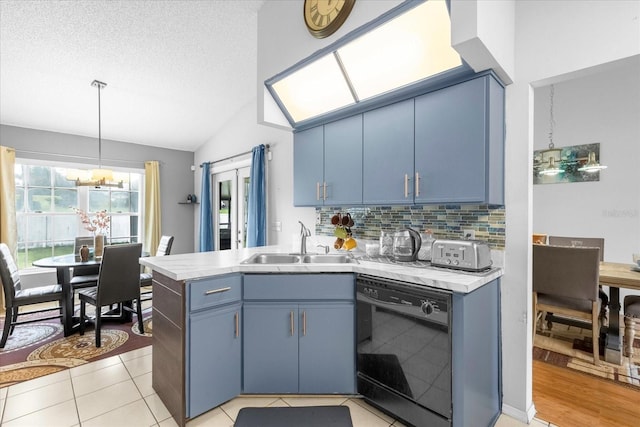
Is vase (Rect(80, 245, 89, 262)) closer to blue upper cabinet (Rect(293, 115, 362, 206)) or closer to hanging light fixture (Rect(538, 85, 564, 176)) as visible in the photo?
blue upper cabinet (Rect(293, 115, 362, 206))

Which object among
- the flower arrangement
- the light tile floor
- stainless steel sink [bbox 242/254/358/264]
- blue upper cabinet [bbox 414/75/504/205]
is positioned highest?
blue upper cabinet [bbox 414/75/504/205]

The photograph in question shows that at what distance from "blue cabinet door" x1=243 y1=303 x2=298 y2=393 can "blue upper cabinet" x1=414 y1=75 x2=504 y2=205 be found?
1.22m

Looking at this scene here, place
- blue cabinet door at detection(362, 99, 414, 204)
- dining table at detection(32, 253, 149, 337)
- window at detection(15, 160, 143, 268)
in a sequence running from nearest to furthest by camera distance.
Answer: blue cabinet door at detection(362, 99, 414, 204) < dining table at detection(32, 253, 149, 337) < window at detection(15, 160, 143, 268)

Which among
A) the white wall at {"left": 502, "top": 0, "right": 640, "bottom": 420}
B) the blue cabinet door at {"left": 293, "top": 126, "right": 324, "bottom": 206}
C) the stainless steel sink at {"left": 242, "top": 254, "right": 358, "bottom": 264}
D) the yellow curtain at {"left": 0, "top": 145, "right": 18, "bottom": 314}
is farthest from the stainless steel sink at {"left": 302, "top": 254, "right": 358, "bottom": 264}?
the yellow curtain at {"left": 0, "top": 145, "right": 18, "bottom": 314}

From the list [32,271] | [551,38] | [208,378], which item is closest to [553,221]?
[551,38]

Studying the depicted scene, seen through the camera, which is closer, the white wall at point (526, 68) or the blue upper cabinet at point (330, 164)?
the white wall at point (526, 68)

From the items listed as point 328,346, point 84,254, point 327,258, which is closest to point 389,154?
point 327,258

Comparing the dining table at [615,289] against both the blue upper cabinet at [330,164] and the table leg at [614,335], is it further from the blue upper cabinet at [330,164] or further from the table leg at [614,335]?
the blue upper cabinet at [330,164]

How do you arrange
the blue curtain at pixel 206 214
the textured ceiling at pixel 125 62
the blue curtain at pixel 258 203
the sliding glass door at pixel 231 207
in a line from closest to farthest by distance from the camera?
the textured ceiling at pixel 125 62
the blue curtain at pixel 258 203
the sliding glass door at pixel 231 207
the blue curtain at pixel 206 214

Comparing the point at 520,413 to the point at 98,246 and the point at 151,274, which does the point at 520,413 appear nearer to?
the point at 151,274

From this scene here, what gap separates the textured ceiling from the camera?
2.68m

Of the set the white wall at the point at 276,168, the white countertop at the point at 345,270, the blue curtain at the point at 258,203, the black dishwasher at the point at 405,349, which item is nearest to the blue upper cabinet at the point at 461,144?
the white countertop at the point at 345,270

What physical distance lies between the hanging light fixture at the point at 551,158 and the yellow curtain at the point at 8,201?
6947mm

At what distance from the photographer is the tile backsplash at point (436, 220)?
2.01 m
